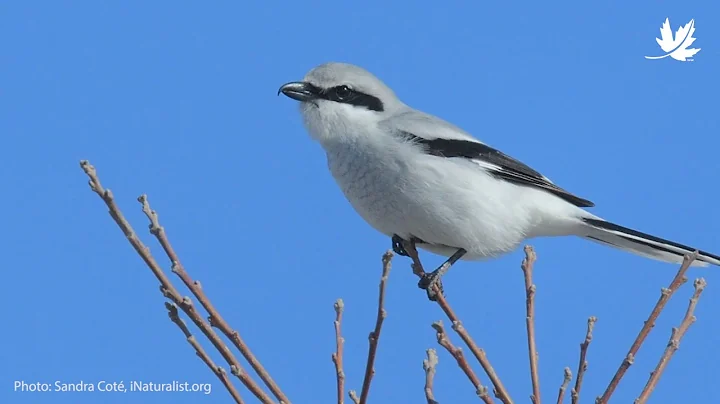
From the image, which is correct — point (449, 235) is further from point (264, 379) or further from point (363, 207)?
point (264, 379)

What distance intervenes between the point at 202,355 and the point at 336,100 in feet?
6.96

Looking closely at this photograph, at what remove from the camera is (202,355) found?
161 cm

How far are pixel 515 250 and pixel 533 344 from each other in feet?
5.90

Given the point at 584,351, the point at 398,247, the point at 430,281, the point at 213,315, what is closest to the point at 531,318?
the point at 584,351

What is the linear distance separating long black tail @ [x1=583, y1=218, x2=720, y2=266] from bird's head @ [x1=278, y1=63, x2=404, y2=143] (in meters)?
1.01

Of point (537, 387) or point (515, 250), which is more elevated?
point (515, 250)

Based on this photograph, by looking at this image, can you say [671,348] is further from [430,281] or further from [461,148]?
[461,148]

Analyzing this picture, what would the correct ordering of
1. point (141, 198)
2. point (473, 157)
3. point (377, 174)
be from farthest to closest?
1. point (473, 157)
2. point (377, 174)
3. point (141, 198)

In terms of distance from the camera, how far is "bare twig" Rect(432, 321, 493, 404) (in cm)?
168

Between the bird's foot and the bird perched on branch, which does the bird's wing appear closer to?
the bird perched on branch

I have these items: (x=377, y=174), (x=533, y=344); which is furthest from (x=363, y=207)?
(x=533, y=344)

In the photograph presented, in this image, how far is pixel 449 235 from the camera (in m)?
3.38

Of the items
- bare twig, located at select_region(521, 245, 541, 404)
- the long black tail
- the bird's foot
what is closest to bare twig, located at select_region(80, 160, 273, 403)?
bare twig, located at select_region(521, 245, 541, 404)

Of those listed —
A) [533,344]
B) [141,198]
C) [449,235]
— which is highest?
[449,235]
